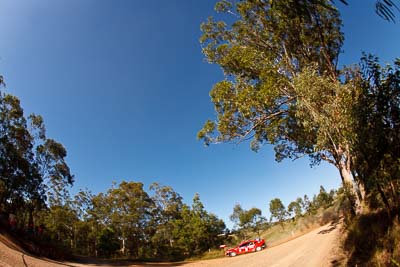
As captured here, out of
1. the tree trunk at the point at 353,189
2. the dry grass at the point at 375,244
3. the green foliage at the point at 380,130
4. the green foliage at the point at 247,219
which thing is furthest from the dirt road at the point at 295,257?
the green foliage at the point at 247,219

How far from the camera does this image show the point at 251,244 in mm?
30047

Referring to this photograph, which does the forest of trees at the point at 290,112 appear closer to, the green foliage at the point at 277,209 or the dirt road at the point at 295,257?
the dirt road at the point at 295,257

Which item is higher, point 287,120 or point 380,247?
point 287,120

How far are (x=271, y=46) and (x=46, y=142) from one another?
94.1 ft

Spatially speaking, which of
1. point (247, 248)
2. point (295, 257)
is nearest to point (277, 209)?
point (247, 248)

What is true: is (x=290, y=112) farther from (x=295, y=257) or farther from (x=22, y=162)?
(x=22, y=162)

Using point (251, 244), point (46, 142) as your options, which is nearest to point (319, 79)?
point (251, 244)

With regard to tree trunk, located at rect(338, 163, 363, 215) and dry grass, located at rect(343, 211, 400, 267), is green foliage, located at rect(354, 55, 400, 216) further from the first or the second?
tree trunk, located at rect(338, 163, 363, 215)

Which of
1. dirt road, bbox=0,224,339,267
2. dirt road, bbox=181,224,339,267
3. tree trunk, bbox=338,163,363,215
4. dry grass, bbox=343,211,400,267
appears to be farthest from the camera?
tree trunk, bbox=338,163,363,215

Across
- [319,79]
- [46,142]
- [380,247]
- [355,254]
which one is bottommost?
[355,254]

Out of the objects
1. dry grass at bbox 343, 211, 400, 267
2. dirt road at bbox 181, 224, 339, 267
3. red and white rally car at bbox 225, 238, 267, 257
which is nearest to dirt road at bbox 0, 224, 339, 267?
dirt road at bbox 181, 224, 339, 267

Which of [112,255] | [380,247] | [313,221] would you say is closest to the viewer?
[380,247]

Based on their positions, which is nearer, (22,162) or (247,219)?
(22,162)

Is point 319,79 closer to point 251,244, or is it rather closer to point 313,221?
point 251,244
